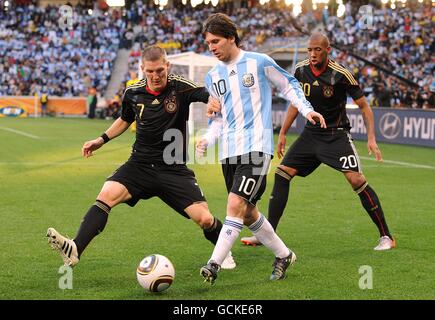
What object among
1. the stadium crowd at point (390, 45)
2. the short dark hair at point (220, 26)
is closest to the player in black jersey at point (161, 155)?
the short dark hair at point (220, 26)

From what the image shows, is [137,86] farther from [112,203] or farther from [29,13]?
[29,13]

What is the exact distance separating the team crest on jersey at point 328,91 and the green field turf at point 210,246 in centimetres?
156

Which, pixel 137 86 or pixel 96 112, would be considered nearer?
pixel 137 86

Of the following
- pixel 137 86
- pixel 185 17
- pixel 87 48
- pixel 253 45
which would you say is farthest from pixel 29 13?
pixel 137 86

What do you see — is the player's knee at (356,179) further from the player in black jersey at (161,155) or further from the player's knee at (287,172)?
the player in black jersey at (161,155)

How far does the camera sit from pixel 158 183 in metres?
7.03

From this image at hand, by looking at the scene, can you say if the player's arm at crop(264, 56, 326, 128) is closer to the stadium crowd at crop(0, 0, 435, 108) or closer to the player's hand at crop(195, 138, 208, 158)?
the player's hand at crop(195, 138, 208, 158)

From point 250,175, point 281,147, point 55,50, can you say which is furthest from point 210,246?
point 55,50

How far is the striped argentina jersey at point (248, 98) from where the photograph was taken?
21.8 ft

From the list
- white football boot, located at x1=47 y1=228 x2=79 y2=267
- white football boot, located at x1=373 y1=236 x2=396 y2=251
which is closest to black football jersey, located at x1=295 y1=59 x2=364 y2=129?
white football boot, located at x1=373 y1=236 x2=396 y2=251

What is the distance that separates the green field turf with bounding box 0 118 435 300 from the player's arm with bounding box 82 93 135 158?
1058 millimetres

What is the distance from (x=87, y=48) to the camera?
163ft

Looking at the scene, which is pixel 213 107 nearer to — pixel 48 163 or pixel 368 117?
pixel 368 117
